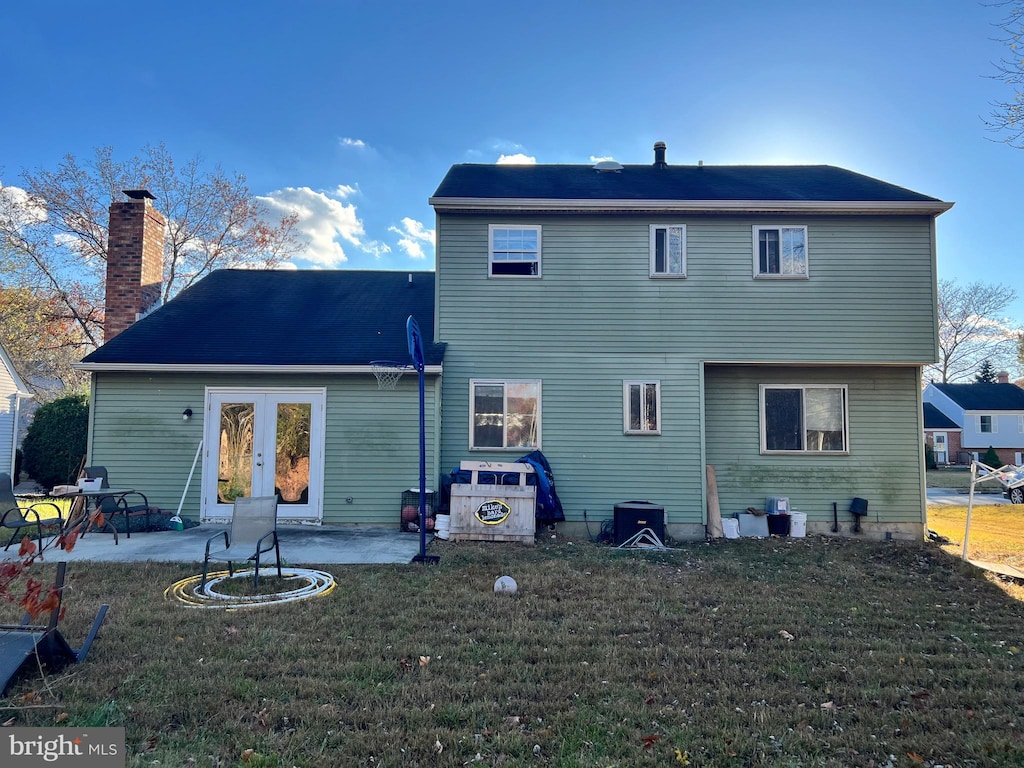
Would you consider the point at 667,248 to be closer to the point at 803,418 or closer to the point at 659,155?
the point at 659,155

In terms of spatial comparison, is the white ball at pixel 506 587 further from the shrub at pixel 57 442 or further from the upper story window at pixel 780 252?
the shrub at pixel 57 442

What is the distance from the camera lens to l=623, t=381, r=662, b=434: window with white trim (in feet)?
34.0

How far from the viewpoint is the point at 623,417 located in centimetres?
1037

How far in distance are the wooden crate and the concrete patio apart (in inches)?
24.6

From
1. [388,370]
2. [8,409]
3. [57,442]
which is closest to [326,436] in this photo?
[388,370]

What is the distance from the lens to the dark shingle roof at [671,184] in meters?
10.6

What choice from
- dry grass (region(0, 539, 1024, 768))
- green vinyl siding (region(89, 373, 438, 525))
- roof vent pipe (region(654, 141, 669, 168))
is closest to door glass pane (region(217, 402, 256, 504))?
green vinyl siding (region(89, 373, 438, 525))

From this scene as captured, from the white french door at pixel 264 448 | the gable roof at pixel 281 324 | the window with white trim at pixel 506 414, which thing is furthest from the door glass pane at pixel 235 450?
the window with white trim at pixel 506 414

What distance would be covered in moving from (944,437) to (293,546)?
44.8m

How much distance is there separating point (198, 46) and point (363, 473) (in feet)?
39.5

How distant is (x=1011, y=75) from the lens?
23.4 ft

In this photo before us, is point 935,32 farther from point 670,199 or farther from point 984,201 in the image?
point 984,201

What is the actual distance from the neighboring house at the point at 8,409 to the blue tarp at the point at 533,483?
56.6ft

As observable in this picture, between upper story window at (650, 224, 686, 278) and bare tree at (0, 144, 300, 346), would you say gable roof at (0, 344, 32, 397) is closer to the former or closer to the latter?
bare tree at (0, 144, 300, 346)
